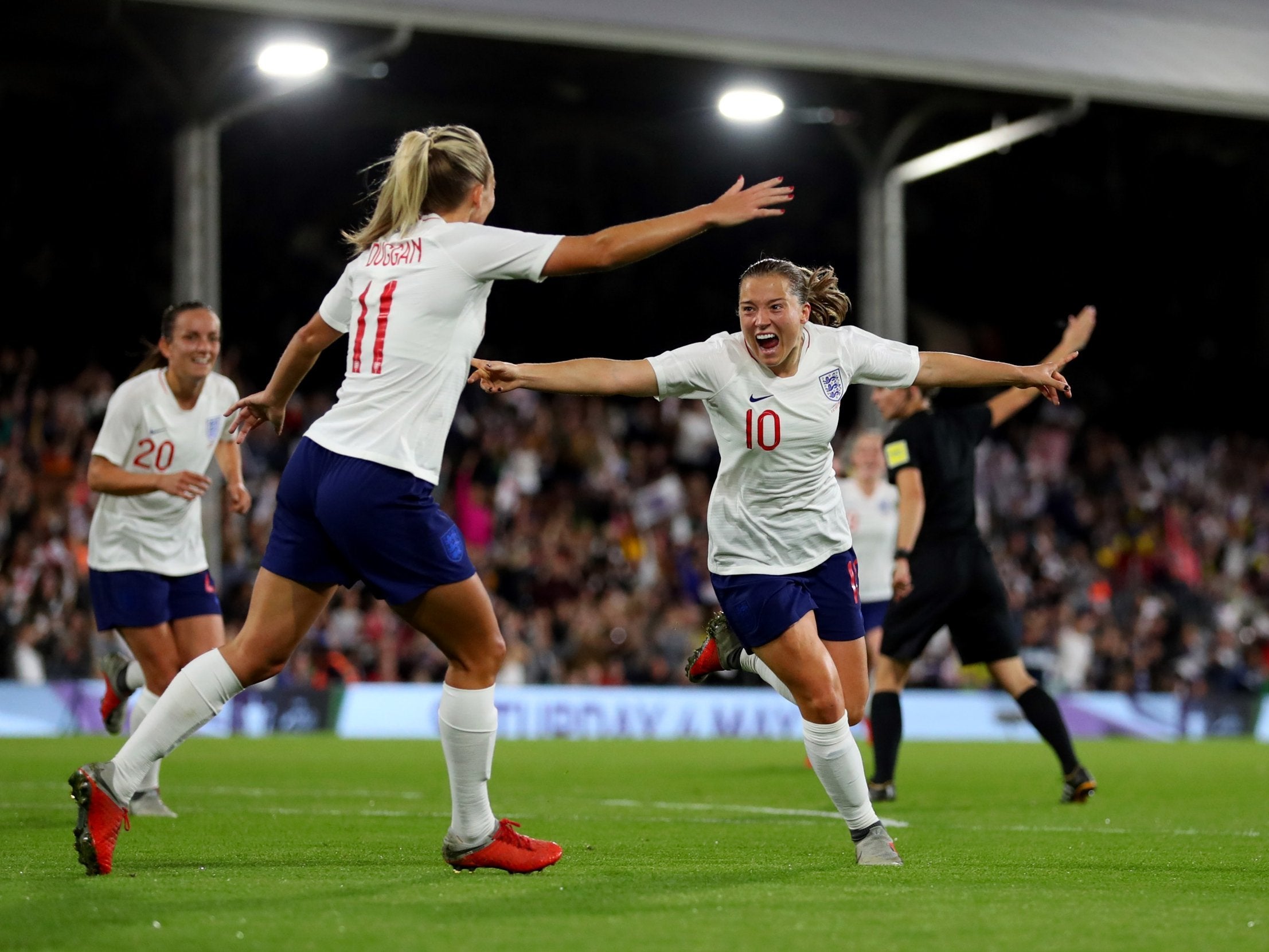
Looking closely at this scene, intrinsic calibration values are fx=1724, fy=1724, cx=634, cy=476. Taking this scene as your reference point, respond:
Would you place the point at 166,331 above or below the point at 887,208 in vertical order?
below

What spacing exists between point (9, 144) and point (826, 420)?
64.6 ft

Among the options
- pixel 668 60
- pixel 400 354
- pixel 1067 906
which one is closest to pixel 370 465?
pixel 400 354

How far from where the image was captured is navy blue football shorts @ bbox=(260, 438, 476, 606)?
17.5ft

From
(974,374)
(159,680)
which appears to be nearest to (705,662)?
(974,374)

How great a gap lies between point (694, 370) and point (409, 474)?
127cm

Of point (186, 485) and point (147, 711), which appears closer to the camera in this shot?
→ point (186, 485)

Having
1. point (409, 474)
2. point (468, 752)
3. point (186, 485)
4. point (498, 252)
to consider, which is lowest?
point (468, 752)

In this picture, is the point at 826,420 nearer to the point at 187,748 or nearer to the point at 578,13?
the point at 187,748

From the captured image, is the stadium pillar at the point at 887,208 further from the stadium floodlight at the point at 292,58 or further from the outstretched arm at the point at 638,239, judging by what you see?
the outstretched arm at the point at 638,239

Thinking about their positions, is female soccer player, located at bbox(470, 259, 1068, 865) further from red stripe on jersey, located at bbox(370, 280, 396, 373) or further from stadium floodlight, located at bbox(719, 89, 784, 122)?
stadium floodlight, located at bbox(719, 89, 784, 122)

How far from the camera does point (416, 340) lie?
5426 millimetres

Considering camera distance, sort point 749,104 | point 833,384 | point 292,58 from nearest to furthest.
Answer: point 833,384 < point 292,58 < point 749,104

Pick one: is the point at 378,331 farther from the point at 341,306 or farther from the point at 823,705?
the point at 823,705

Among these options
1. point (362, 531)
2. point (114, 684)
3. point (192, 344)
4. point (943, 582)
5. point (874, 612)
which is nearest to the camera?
point (362, 531)
